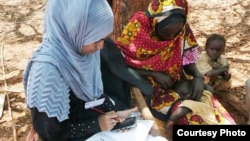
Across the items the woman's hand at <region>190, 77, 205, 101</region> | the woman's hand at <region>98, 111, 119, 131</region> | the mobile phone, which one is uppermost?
the woman's hand at <region>98, 111, 119, 131</region>

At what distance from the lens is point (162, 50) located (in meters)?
3.07

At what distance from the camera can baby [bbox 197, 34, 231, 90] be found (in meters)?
3.60

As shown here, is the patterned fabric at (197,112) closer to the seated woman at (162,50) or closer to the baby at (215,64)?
the seated woman at (162,50)

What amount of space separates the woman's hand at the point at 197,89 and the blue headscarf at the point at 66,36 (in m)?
1.18

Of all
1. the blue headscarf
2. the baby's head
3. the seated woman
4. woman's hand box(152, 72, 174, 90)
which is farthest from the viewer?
the baby's head

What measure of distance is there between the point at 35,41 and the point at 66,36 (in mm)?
2912

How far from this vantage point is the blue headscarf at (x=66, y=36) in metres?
2.13

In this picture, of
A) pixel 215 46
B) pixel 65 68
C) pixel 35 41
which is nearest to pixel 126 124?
pixel 65 68

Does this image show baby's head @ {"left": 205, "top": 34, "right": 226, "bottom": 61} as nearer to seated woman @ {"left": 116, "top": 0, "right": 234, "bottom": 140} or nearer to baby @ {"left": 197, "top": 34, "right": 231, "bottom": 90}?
baby @ {"left": 197, "top": 34, "right": 231, "bottom": 90}

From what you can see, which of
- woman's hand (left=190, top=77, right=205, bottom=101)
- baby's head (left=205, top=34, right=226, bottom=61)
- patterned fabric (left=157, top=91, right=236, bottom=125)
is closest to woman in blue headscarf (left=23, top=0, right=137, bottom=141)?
patterned fabric (left=157, top=91, right=236, bottom=125)

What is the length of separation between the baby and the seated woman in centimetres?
42

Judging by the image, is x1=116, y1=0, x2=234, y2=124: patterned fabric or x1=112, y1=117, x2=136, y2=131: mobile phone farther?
x1=116, y1=0, x2=234, y2=124: patterned fabric

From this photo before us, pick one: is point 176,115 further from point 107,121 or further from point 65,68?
point 65,68

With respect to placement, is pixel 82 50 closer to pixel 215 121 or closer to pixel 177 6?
pixel 177 6
